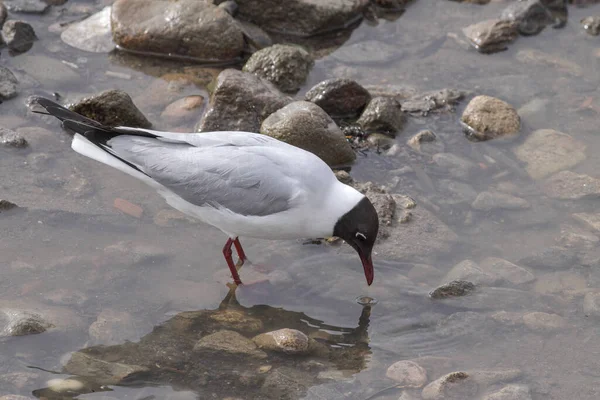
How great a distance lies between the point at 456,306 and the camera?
705 centimetres

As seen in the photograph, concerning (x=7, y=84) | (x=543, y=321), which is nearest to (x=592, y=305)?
(x=543, y=321)

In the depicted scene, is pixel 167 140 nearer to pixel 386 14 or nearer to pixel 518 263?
pixel 518 263

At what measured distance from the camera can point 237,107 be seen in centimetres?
884

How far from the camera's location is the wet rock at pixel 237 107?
8805 millimetres

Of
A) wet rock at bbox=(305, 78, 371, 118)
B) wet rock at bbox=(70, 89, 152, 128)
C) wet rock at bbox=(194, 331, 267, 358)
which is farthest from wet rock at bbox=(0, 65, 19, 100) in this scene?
wet rock at bbox=(194, 331, 267, 358)

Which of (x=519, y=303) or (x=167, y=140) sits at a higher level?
(x=167, y=140)

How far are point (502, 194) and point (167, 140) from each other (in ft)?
10.7

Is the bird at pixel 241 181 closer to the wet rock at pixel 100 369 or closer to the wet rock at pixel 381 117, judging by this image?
the wet rock at pixel 100 369

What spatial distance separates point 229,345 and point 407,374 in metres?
1.32

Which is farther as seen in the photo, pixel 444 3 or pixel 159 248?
pixel 444 3

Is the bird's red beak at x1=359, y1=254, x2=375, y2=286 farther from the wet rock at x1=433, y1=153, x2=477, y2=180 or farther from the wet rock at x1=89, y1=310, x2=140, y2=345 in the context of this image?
the wet rock at x1=433, y1=153, x2=477, y2=180

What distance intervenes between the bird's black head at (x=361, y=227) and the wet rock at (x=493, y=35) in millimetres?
4480

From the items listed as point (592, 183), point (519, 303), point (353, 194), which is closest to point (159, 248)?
point (353, 194)

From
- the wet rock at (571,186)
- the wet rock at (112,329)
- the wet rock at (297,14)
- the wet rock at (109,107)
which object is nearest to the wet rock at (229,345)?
the wet rock at (112,329)
